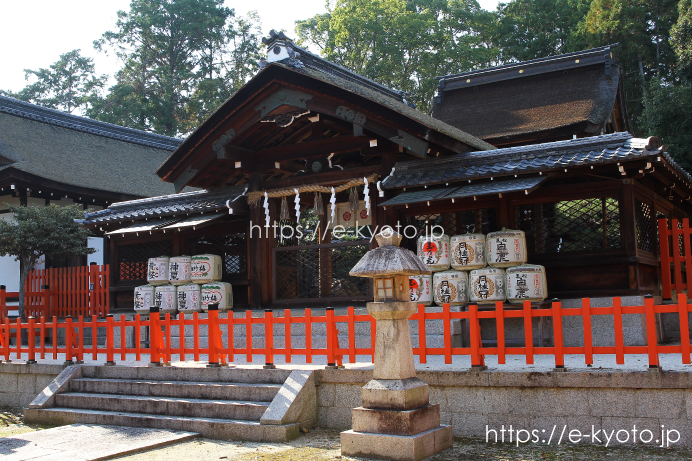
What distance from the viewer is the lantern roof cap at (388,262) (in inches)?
248

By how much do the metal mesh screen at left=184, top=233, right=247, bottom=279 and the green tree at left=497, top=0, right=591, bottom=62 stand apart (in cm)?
2260

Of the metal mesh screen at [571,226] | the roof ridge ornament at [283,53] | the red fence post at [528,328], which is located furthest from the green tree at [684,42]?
the red fence post at [528,328]

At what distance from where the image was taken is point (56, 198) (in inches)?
711

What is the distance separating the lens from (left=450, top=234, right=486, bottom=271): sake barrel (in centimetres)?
967

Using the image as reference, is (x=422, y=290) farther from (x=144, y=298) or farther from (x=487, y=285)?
(x=144, y=298)

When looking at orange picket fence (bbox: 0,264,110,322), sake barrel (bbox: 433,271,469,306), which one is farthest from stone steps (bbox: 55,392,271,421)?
orange picket fence (bbox: 0,264,110,322)

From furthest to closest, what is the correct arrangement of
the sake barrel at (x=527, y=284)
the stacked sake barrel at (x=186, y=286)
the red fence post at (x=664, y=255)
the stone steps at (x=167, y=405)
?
the stacked sake barrel at (x=186, y=286) → the red fence post at (x=664, y=255) → the sake barrel at (x=527, y=284) → the stone steps at (x=167, y=405)

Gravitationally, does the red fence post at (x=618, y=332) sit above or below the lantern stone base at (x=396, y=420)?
above

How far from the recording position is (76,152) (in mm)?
20891

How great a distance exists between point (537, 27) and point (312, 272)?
23496 millimetres

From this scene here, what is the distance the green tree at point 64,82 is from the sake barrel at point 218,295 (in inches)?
1229

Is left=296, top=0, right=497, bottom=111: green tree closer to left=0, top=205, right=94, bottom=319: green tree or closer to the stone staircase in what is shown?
left=0, top=205, right=94, bottom=319: green tree

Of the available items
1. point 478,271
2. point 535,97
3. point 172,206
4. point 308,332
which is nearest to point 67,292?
point 172,206

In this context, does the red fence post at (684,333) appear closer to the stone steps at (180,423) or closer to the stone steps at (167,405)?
the stone steps at (180,423)
